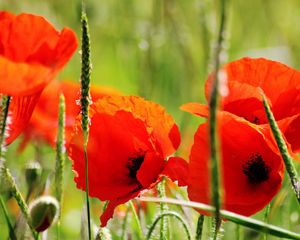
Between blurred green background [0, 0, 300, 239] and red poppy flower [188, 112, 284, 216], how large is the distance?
0.38 m

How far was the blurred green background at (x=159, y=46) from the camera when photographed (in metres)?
2.25

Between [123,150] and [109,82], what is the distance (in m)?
2.36

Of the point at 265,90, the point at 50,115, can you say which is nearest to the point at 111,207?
the point at 265,90

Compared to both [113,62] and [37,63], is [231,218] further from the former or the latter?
[113,62]

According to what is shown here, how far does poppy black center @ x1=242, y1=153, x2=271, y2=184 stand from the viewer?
1.14 metres

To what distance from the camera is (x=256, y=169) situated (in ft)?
3.77

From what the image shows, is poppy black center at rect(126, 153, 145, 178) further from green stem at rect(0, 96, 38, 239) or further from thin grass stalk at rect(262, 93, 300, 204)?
thin grass stalk at rect(262, 93, 300, 204)

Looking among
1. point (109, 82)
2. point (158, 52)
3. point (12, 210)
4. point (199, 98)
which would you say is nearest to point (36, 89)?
point (12, 210)

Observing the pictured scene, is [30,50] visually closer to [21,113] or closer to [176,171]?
[21,113]

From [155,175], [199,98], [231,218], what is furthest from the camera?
[199,98]

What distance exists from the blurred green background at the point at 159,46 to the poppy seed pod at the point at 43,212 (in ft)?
1.97

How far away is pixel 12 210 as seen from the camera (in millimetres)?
2043

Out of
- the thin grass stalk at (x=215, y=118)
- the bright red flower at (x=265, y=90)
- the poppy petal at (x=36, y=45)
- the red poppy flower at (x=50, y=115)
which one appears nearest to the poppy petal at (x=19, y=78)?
the poppy petal at (x=36, y=45)

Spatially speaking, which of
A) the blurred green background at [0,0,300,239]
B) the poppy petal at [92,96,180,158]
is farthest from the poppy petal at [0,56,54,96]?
the blurred green background at [0,0,300,239]
